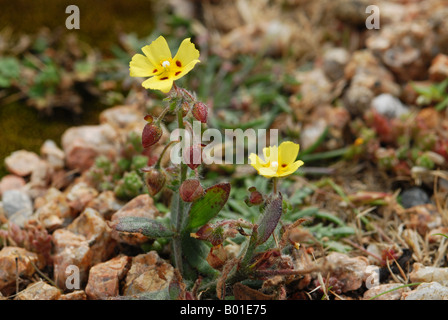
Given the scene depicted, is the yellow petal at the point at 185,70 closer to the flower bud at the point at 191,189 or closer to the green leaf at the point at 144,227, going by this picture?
the flower bud at the point at 191,189

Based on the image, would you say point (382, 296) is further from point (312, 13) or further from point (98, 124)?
point (312, 13)

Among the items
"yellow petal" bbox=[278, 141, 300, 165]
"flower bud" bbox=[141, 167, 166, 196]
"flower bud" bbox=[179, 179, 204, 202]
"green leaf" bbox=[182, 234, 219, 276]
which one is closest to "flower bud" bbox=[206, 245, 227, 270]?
"green leaf" bbox=[182, 234, 219, 276]

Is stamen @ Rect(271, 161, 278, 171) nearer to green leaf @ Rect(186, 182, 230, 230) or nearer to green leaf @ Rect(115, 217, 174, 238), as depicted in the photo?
green leaf @ Rect(186, 182, 230, 230)

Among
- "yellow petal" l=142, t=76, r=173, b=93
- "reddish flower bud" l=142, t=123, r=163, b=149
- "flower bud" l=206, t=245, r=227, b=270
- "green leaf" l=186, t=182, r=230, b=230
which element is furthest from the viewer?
"green leaf" l=186, t=182, r=230, b=230

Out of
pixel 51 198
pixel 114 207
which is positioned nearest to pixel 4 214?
pixel 51 198

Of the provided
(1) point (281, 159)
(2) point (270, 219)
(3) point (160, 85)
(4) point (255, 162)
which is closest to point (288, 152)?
(1) point (281, 159)

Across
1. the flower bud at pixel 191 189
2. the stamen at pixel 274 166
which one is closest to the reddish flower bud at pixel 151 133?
the flower bud at pixel 191 189
